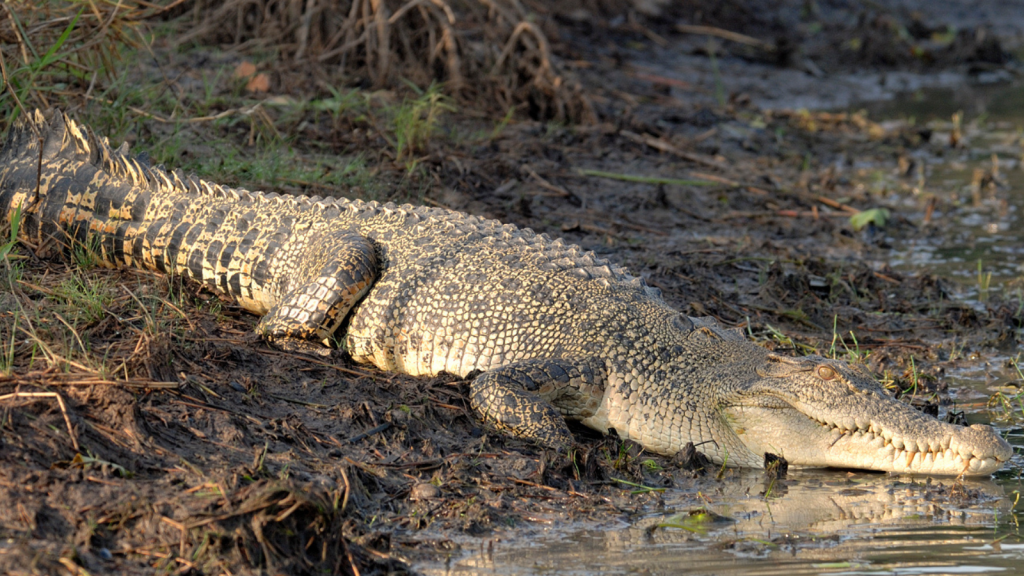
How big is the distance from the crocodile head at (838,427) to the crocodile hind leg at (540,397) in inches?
21.9

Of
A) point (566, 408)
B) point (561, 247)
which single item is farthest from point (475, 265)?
point (566, 408)

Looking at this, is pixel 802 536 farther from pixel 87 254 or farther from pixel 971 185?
pixel 971 185

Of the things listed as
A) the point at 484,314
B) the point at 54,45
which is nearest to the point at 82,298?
the point at 484,314

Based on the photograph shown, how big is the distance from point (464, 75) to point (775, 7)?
917 centimetres

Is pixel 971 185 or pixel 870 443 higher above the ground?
pixel 971 185

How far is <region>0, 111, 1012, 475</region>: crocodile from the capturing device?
4180 mm

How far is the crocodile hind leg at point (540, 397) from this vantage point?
13.8 ft

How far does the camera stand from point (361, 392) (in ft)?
14.6

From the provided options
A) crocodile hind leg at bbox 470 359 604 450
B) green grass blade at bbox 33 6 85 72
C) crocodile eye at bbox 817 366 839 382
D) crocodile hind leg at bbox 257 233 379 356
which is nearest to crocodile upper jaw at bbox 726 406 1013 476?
crocodile eye at bbox 817 366 839 382

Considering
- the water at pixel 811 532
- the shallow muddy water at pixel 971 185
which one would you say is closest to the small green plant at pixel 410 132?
the shallow muddy water at pixel 971 185

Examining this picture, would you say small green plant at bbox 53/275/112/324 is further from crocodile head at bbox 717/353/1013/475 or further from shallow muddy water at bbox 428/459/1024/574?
crocodile head at bbox 717/353/1013/475

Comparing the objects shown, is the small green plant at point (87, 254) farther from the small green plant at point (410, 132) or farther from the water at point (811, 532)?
the water at point (811, 532)

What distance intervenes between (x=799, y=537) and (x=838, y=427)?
0.76 metres

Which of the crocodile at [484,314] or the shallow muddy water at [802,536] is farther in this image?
the crocodile at [484,314]
